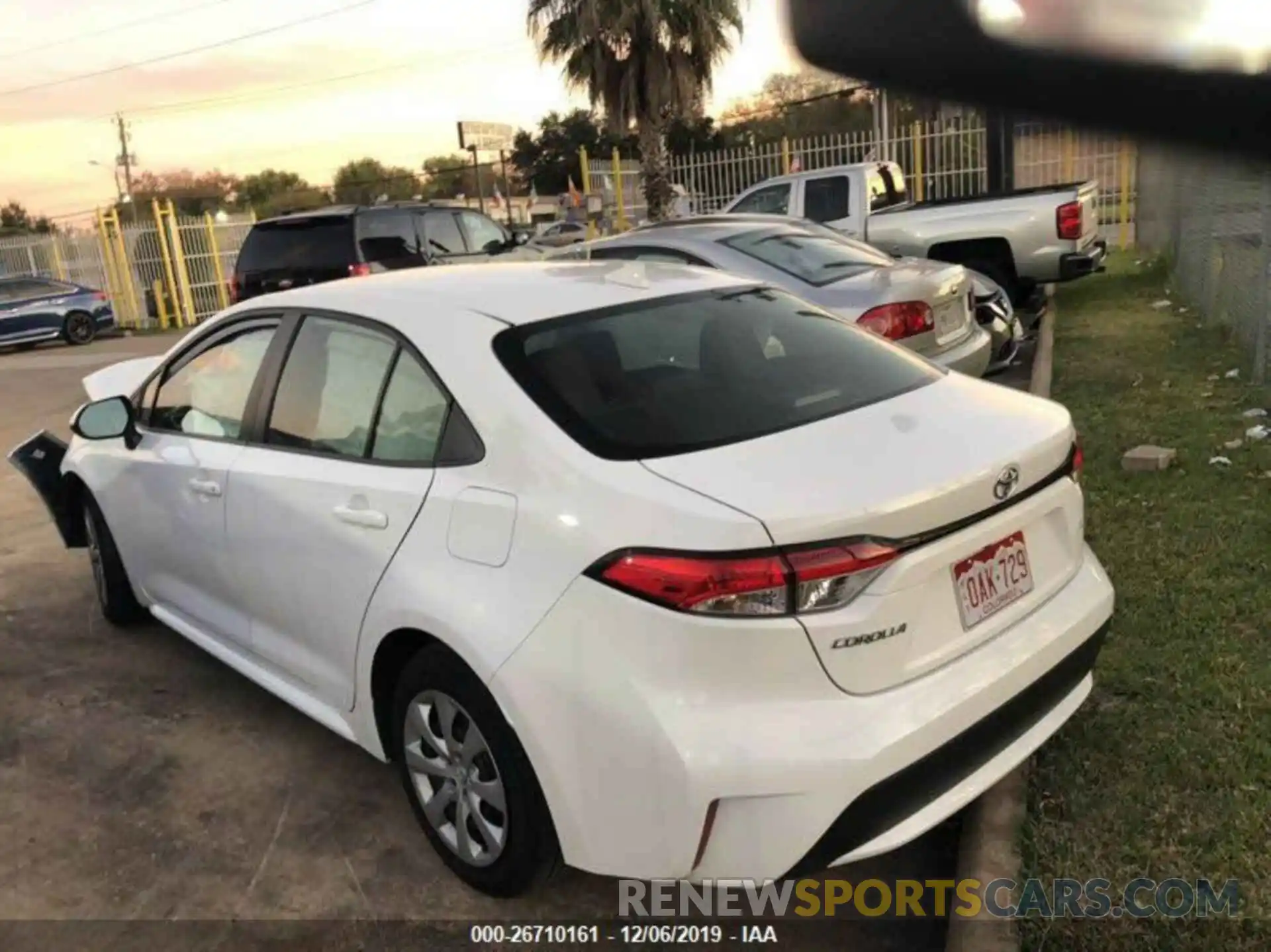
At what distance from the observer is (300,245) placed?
1181 cm

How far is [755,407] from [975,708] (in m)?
0.92

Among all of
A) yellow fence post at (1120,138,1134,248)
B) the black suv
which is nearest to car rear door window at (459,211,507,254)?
the black suv

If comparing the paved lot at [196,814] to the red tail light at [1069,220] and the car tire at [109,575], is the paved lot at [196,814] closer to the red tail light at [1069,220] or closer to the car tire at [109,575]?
the car tire at [109,575]

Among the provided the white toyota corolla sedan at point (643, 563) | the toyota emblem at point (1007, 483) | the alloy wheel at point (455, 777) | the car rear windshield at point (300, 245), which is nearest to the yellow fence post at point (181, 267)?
the car rear windshield at point (300, 245)

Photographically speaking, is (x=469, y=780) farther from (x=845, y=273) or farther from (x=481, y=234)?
(x=481, y=234)

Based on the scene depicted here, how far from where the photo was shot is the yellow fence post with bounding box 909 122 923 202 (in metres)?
16.8

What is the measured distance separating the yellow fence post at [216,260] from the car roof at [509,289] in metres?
19.6

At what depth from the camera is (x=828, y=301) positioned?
6.43 m

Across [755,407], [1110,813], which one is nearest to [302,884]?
[755,407]

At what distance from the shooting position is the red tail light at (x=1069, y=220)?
35.2 ft

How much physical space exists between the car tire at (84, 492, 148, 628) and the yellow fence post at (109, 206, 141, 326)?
793 inches

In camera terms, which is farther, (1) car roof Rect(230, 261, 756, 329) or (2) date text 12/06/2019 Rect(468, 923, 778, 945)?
(1) car roof Rect(230, 261, 756, 329)

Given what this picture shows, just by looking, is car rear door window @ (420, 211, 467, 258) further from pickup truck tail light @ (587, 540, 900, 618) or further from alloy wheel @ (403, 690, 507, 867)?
pickup truck tail light @ (587, 540, 900, 618)

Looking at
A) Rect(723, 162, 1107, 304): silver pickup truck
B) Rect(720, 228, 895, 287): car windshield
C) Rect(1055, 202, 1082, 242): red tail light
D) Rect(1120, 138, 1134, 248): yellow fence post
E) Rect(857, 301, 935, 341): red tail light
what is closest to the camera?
Rect(857, 301, 935, 341): red tail light
